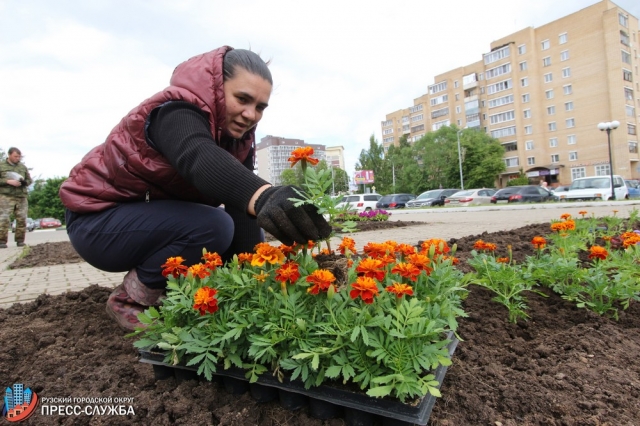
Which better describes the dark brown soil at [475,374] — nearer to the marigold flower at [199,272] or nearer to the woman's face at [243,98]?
the marigold flower at [199,272]

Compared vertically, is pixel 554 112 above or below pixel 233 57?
above

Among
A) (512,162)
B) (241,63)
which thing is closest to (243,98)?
(241,63)

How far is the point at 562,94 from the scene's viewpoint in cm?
4550

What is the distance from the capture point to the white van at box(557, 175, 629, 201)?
1862cm

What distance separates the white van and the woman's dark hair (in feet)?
69.6

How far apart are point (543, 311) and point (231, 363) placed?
5.16 feet

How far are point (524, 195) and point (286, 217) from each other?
24826mm

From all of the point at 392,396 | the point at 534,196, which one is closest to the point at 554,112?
the point at 534,196

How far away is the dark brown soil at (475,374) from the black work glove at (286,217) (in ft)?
1.81

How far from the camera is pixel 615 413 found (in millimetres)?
1164

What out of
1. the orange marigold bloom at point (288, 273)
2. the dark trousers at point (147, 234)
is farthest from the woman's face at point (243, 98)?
the orange marigold bloom at point (288, 273)

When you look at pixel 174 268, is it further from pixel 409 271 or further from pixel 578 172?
pixel 578 172

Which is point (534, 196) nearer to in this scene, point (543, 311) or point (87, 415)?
point (543, 311)

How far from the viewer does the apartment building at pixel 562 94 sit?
135ft
